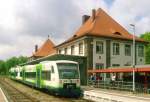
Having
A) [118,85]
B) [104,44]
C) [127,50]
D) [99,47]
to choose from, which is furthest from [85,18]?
[118,85]

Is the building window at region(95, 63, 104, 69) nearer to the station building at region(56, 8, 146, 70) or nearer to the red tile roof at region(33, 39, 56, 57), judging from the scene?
the station building at region(56, 8, 146, 70)

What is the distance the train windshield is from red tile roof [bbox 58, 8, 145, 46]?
69.8ft

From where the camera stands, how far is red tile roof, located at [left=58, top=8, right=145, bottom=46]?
51866 mm

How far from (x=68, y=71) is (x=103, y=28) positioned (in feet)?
87.8

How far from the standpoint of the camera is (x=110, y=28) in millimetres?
55375

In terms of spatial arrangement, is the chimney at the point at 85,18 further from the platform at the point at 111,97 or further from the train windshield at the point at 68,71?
the platform at the point at 111,97

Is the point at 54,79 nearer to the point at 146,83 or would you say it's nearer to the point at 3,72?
the point at 146,83

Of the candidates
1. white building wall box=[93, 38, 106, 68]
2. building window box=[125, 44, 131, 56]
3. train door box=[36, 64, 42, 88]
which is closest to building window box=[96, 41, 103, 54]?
white building wall box=[93, 38, 106, 68]

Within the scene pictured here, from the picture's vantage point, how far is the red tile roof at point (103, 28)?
5187 centimetres

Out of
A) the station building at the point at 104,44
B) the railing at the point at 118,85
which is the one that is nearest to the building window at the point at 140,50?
the station building at the point at 104,44

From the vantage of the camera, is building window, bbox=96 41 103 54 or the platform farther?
building window, bbox=96 41 103 54

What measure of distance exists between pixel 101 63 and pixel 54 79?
76.1 feet

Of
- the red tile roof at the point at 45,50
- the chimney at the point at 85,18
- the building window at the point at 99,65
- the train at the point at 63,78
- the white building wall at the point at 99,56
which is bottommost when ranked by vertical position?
the train at the point at 63,78

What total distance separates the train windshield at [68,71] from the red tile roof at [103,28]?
2126cm
